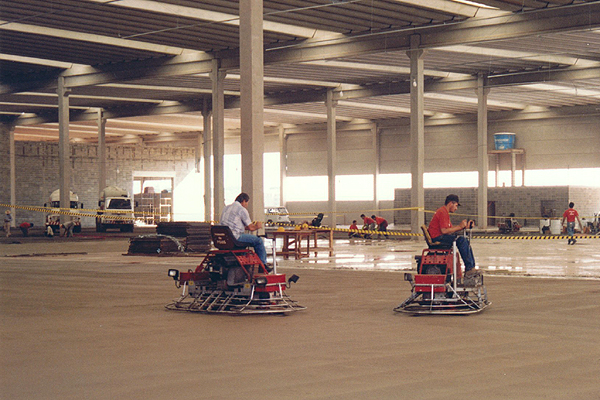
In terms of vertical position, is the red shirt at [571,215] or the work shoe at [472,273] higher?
the red shirt at [571,215]

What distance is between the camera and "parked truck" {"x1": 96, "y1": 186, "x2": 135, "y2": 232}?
4380 centimetres

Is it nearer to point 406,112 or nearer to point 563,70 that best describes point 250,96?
point 563,70

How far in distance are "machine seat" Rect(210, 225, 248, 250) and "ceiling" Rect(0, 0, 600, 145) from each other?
15128 millimetres

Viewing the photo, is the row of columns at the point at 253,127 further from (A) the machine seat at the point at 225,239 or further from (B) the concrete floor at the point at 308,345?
(A) the machine seat at the point at 225,239

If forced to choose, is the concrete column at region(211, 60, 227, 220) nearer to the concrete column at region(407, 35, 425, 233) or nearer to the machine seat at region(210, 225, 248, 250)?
the concrete column at region(407, 35, 425, 233)

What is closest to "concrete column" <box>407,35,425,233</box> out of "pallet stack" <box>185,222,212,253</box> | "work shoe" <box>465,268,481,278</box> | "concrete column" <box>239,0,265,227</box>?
"pallet stack" <box>185,222,212,253</box>

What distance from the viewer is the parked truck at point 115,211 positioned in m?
43.8

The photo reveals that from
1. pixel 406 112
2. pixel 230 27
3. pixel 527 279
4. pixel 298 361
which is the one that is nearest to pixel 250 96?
pixel 527 279

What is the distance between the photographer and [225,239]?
414 inches

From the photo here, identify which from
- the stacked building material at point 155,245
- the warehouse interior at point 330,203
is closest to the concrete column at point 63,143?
the warehouse interior at point 330,203

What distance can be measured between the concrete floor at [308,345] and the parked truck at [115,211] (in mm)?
29639

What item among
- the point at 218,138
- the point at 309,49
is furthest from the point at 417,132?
the point at 218,138

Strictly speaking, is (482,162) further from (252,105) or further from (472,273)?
(472,273)

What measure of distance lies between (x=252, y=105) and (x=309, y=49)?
47.7ft
